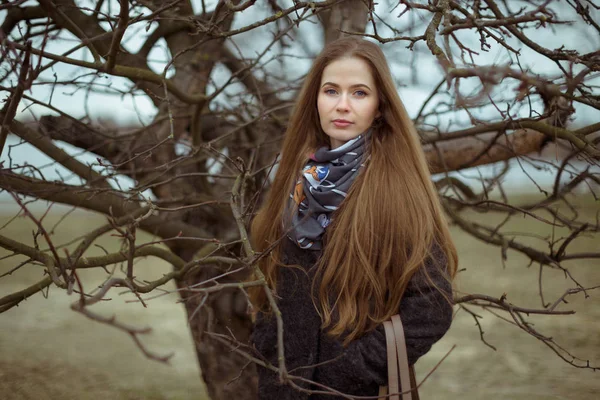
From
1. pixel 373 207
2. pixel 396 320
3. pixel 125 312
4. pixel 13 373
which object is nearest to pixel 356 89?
pixel 373 207

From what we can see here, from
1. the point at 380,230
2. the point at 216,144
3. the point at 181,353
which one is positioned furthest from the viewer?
the point at 181,353

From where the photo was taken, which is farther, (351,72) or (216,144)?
(216,144)

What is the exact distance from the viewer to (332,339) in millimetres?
2193

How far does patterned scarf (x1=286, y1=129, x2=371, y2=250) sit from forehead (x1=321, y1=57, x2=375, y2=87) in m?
0.20

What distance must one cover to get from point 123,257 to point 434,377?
3.77m

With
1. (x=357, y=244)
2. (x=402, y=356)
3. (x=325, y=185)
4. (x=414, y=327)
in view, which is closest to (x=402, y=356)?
(x=402, y=356)

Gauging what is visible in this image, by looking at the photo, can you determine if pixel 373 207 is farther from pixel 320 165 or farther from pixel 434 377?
pixel 434 377

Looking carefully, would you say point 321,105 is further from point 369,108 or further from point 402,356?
point 402,356

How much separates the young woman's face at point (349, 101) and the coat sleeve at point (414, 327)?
0.54 meters

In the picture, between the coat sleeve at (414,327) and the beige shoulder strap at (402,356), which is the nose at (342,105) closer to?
the coat sleeve at (414,327)

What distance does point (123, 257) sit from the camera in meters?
2.49

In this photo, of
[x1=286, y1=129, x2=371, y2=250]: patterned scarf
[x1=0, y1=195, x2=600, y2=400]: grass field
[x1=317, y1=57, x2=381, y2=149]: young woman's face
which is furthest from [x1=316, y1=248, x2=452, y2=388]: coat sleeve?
[x1=0, y1=195, x2=600, y2=400]: grass field

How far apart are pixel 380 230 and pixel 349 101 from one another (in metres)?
0.48

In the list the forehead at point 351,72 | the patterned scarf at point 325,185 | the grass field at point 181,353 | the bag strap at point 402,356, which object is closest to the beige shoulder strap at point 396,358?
the bag strap at point 402,356
